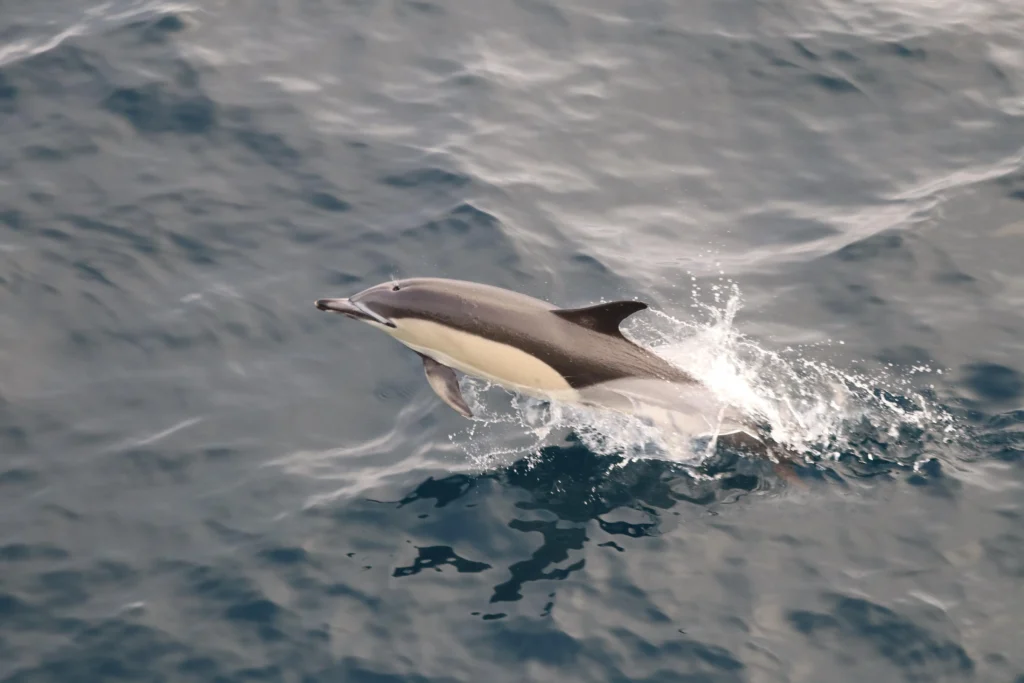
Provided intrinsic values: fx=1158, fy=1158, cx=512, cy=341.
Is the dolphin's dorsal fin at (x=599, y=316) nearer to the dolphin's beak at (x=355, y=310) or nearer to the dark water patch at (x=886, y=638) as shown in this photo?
the dolphin's beak at (x=355, y=310)

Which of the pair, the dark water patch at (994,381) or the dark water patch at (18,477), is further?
the dark water patch at (994,381)

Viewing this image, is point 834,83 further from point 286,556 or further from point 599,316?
point 286,556

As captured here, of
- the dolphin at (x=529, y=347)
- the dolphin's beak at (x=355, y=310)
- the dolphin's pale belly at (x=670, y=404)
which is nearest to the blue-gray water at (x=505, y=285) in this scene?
the dolphin's pale belly at (x=670, y=404)

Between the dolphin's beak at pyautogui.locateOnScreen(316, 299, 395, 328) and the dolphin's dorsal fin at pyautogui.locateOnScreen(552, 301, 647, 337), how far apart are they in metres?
1.53

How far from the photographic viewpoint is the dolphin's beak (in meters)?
10.0

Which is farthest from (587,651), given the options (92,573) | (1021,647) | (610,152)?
(610,152)

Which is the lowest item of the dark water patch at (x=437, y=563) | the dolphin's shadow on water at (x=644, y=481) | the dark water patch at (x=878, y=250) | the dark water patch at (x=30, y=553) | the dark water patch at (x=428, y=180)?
the dark water patch at (x=30, y=553)

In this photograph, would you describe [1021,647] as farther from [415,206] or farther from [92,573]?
[415,206]

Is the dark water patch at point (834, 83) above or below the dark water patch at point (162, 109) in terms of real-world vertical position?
above

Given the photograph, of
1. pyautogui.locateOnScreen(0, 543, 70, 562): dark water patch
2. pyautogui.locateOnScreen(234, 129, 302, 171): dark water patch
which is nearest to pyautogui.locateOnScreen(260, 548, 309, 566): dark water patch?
pyautogui.locateOnScreen(0, 543, 70, 562): dark water patch

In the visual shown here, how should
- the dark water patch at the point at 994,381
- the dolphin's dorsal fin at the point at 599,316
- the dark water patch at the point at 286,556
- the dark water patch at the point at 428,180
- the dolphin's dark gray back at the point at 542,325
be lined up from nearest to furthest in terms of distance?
the dark water patch at the point at 286,556
the dolphin's dorsal fin at the point at 599,316
the dolphin's dark gray back at the point at 542,325
the dark water patch at the point at 994,381
the dark water patch at the point at 428,180

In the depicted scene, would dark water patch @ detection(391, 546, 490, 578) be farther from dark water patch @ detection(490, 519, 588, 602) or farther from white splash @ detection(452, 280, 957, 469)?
white splash @ detection(452, 280, 957, 469)

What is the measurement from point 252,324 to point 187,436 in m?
1.68

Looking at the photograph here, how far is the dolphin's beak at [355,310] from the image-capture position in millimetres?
10008
